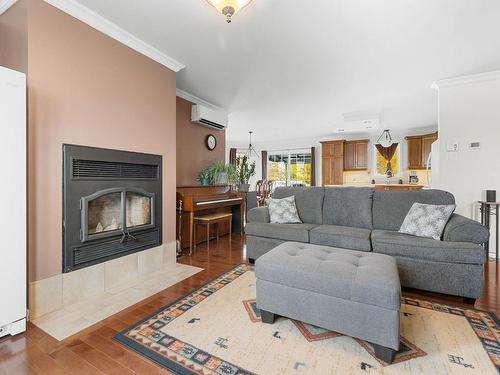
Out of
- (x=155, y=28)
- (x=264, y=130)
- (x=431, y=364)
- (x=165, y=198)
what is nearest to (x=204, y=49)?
(x=155, y=28)

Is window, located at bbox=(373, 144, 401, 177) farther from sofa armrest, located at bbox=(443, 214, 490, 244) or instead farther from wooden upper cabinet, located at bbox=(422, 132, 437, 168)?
sofa armrest, located at bbox=(443, 214, 490, 244)

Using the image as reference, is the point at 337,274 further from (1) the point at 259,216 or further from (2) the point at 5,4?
(2) the point at 5,4

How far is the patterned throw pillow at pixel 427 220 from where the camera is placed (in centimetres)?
243

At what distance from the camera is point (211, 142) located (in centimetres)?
469

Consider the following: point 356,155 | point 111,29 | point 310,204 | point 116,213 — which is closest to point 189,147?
point 116,213

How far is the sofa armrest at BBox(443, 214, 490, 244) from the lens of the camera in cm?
215

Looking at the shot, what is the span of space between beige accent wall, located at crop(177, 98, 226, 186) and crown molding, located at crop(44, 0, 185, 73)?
105 cm

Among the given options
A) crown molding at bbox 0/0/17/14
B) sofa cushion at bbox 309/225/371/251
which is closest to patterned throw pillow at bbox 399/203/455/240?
sofa cushion at bbox 309/225/371/251

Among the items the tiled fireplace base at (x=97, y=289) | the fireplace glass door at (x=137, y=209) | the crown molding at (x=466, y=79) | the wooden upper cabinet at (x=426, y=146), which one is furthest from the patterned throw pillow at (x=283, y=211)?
the wooden upper cabinet at (x=426, y=146)

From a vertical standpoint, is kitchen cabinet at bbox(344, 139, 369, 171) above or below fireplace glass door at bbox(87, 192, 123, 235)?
above

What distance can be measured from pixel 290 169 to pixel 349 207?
5408mm

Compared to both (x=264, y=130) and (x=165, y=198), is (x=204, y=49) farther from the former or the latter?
(x=264, y=130)

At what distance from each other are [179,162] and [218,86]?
4.32 ft

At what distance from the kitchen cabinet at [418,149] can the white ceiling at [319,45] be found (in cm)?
231
